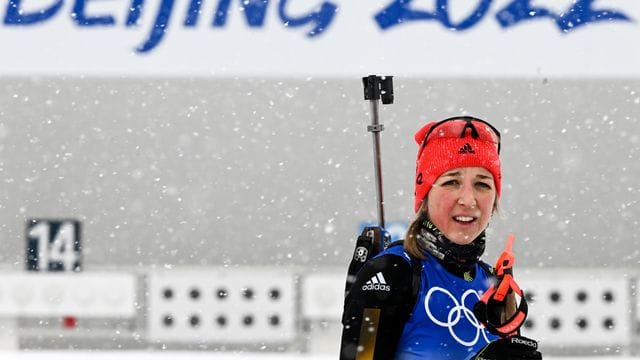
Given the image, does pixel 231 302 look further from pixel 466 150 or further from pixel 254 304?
pixel 466 150

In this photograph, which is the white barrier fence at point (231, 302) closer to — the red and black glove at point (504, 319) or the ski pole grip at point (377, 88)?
the ski pole grip at point (377, 88)

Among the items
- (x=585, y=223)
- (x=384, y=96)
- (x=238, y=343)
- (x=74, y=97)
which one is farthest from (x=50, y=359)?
(x=384, y=96)

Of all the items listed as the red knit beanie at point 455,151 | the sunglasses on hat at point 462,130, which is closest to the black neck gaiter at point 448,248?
the red knit beanie at point 455,151

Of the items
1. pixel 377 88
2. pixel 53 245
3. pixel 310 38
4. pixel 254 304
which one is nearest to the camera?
pixel 377 88

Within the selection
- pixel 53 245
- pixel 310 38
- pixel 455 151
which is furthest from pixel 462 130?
pixel 310 38

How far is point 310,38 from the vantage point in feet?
31.0

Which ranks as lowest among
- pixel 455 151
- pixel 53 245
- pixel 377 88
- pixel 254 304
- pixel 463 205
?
pixel 254 304

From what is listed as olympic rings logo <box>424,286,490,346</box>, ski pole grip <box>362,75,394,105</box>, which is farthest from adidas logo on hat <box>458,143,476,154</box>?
ski pole grip <box>362,75,394,105</box>

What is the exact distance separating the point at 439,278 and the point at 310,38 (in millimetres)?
7292

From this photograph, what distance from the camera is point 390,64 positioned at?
9.27 metres

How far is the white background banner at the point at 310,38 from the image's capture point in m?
9.24

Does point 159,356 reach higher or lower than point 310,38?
lower

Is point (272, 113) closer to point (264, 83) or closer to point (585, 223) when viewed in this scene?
point (264, 83)

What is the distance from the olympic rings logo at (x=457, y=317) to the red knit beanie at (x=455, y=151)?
236 millimetres
